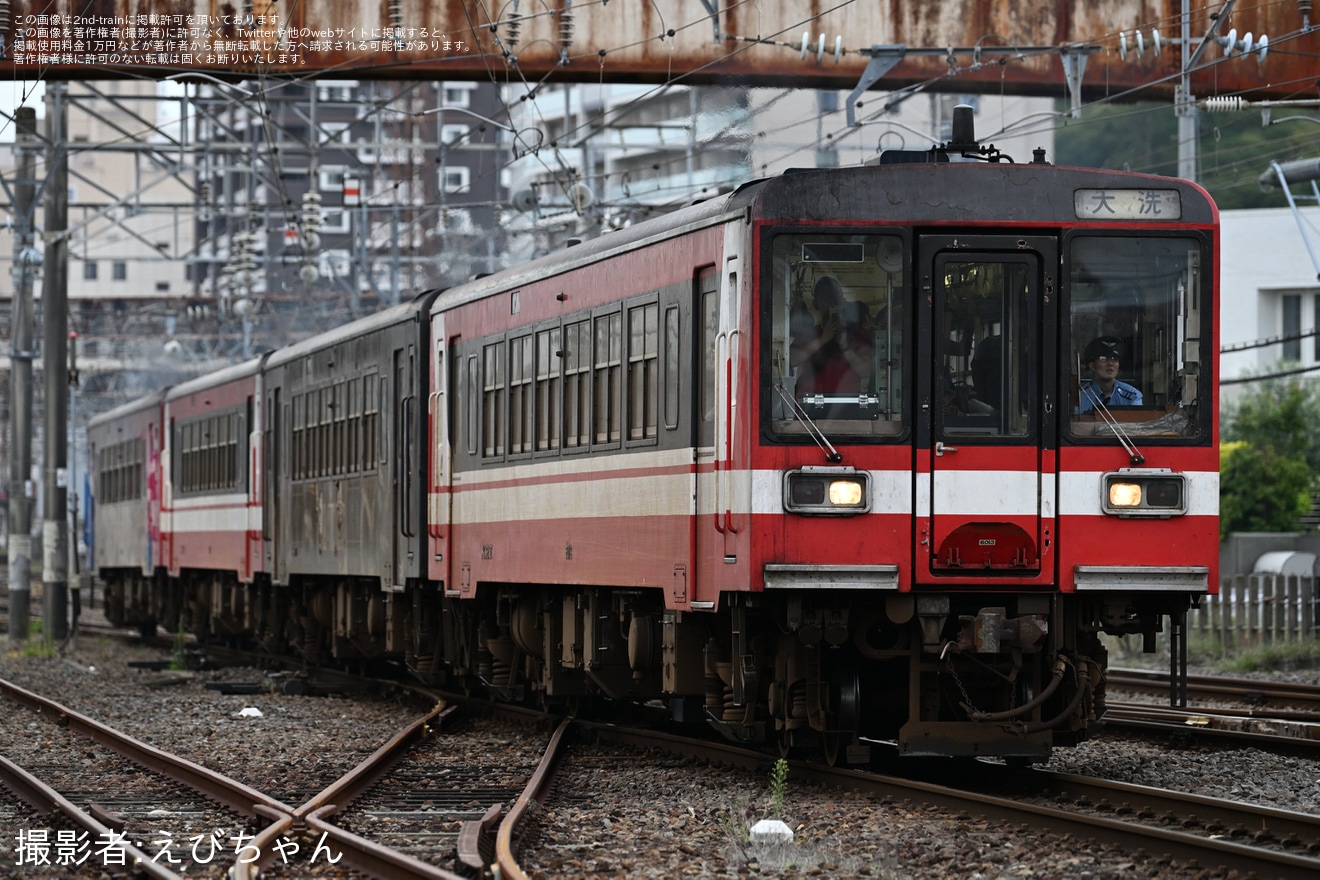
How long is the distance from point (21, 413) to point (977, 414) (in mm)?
20020

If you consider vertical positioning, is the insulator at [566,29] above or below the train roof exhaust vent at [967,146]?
above

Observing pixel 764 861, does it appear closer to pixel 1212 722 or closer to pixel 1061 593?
pixel 1061 593

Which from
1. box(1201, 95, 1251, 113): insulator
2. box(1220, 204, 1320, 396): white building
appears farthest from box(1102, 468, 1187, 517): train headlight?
box(1220, 204, 1320, 396): white building

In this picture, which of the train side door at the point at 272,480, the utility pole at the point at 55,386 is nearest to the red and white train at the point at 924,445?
the train side door at the point at 272,480

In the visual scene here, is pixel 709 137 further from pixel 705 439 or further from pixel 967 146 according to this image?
pixel 705 439

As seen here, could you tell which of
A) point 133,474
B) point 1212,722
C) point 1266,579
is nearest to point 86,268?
point 133,474

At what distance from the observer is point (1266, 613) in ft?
73.3

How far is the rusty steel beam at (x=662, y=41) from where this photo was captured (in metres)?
19.4

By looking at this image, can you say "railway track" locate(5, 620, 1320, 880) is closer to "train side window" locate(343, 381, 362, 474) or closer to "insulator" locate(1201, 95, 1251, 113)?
"train side window" locate(343, 381, 362, 474)

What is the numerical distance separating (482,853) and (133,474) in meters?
23.3

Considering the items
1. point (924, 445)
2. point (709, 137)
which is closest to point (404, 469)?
point (924, 445)

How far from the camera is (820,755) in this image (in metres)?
11.6

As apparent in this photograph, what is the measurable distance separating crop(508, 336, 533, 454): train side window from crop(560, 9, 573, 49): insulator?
6.27 metres

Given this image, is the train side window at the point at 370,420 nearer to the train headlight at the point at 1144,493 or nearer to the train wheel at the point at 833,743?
the train wheel at the point at 833,743
